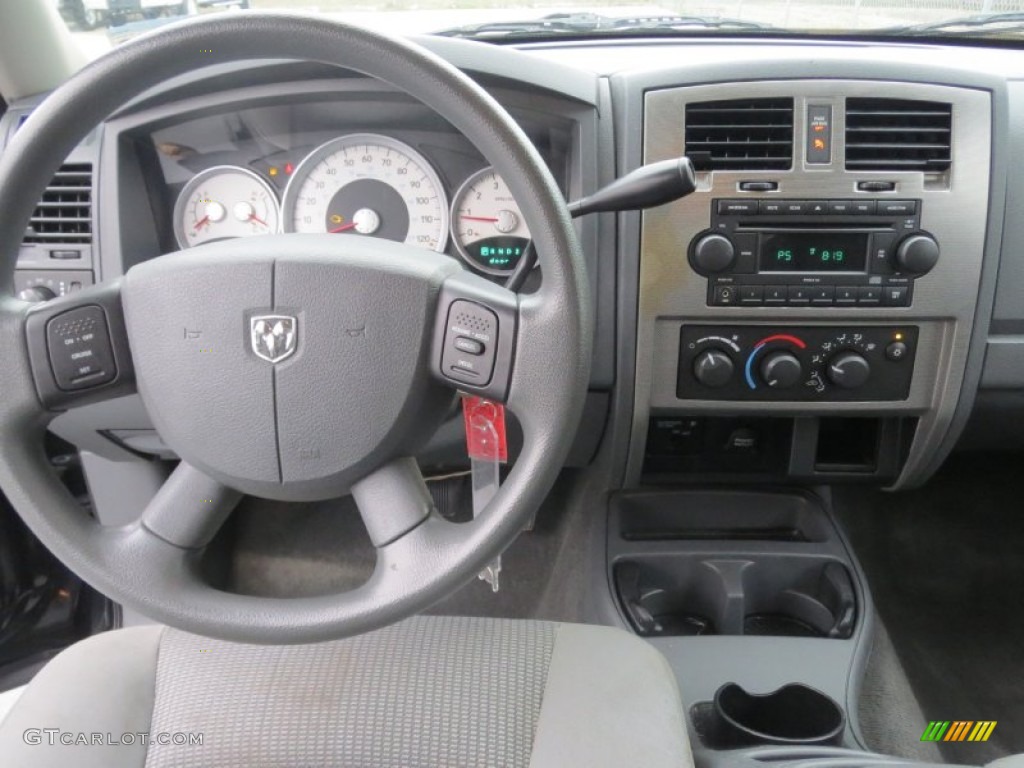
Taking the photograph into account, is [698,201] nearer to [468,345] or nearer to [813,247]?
[813,247]

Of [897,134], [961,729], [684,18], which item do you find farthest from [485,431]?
[961,729]

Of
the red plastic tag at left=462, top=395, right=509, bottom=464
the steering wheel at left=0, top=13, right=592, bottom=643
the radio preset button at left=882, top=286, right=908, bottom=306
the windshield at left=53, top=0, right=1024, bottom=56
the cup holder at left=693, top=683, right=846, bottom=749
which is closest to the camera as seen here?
the steering wheel at left=0, top=13, right=592, bottom=643

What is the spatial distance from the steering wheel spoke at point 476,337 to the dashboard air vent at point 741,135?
0.50 metres

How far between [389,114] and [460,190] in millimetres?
146

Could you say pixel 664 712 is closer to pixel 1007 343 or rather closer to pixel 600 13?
pixel 1007 343

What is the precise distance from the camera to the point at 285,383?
86 cm

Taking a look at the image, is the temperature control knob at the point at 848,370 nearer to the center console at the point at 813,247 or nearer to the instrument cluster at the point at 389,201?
the center console at the point at 813,247

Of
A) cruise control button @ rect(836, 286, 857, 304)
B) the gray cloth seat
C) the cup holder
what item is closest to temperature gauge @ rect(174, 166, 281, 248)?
the gray cloth seat

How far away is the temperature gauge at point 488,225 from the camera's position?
1241 mm

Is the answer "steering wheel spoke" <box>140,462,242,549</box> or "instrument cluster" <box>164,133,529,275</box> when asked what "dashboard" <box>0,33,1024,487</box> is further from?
"steering wheel spoke" <box>140,462,242,549</box>

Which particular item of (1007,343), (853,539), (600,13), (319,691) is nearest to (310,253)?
(319,691)

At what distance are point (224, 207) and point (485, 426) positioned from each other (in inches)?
25.1

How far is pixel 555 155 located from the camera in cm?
128

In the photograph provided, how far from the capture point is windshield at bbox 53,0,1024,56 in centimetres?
149
